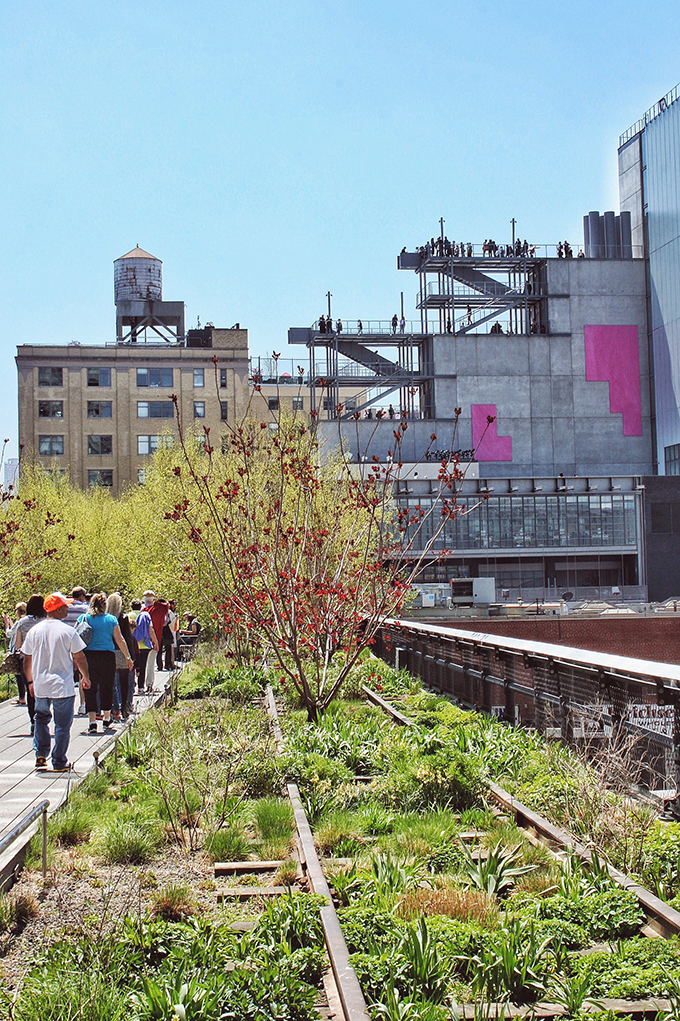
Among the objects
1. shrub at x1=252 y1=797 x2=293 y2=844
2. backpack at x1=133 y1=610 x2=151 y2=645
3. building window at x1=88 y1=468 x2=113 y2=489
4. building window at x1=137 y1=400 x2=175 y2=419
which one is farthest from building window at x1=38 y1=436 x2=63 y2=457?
shrub at x1=252 y1=797 x2=293 y2=844

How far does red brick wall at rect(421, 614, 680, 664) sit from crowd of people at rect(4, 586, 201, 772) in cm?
1679

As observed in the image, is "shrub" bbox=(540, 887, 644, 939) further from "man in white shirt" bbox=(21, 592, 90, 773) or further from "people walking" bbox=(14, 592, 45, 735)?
"people walking" bbox=(14, 592, 45, 735)

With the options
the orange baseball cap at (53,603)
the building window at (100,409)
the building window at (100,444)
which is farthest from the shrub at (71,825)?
the building window at (100,409)

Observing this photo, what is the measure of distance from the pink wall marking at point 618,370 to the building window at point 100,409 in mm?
41006

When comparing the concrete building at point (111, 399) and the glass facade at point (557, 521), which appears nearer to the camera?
the glass facade at point (557, 521)

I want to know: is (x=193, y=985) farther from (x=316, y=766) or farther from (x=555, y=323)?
(x=555, y=323)

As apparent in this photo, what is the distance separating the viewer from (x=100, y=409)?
295ft

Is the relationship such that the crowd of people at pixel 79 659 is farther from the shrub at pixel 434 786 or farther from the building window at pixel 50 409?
the building window at pixel 50 409

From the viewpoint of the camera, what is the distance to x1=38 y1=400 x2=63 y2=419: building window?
3521 inches

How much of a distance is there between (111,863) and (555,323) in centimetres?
8943

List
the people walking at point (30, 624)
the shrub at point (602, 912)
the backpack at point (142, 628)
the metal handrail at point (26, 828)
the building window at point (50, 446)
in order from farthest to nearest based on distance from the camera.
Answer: the building window at point (50, 446) < the backpack at point (142, 628) < the people walking at point (30, 624) < the metal handrail at point (26, 828) < the shrub at point (602, 912)

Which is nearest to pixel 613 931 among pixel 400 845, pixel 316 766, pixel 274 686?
pixel 400 845

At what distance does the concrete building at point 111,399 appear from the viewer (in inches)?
3499

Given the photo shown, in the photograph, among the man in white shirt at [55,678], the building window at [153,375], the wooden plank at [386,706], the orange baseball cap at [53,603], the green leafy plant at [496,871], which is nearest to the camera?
the green leafy plant at [496,871]
